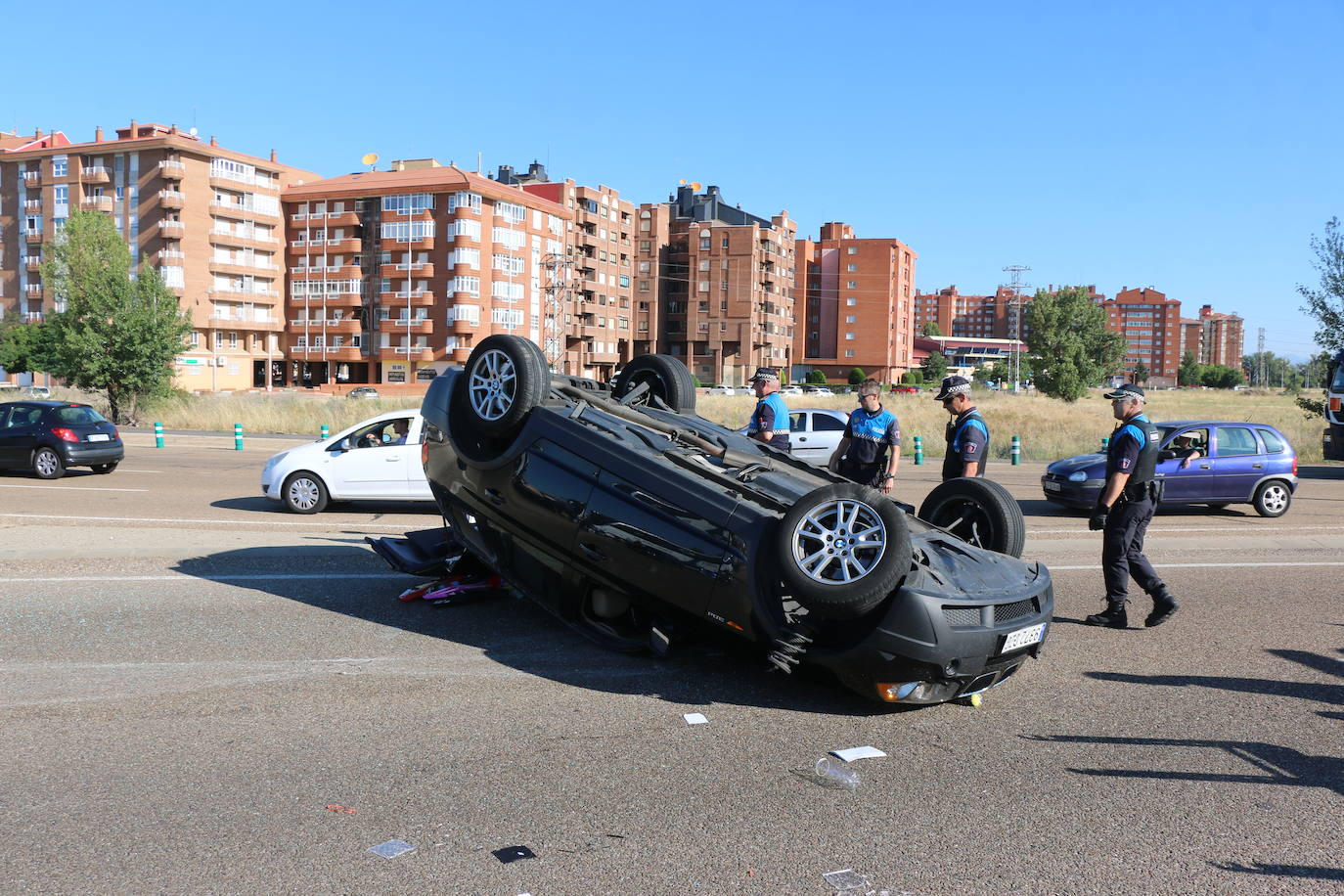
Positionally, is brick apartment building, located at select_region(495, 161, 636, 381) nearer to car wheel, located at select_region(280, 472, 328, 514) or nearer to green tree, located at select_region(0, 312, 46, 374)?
green tree, located at select_region(0, 312, 46, 374)

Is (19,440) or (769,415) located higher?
(769,415)

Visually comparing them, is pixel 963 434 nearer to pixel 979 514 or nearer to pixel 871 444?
pixel 871 444

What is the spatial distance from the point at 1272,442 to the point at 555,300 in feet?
253

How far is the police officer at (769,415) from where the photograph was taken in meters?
10.3

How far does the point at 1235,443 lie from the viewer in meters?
15.4

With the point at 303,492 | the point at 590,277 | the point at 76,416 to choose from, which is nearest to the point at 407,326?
the point at 590,277

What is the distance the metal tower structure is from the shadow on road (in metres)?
79.4

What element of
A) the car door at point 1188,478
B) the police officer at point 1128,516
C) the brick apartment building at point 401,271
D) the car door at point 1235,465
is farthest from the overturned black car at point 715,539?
the brick apartment building at point 401,271

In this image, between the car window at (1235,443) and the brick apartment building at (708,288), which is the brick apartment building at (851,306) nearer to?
the brick apartment building at (708,288)

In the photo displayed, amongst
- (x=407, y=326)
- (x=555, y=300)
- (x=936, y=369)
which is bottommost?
(x=936, y=369)

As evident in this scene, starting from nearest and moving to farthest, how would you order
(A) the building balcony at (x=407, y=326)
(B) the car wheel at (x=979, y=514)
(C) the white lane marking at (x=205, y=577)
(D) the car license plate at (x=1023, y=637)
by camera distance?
1. (D) the car license plate at (x=1023, y=637)
2. (B) the car wheel at (x=979, y=514)
3. (C) the white lane marking at (x=205, y=577)
4. (A) the building balcony at (x=407, y=326)

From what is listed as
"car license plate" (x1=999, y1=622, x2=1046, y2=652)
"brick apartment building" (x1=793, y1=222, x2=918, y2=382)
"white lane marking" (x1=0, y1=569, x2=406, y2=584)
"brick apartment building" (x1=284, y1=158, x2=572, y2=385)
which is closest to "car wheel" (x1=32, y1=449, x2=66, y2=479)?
"white lane marking" (x1=0, y1=569, x2=406, y2=584)

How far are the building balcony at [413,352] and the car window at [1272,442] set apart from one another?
6946cm

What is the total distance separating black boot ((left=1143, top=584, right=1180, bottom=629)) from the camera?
7422 mm
